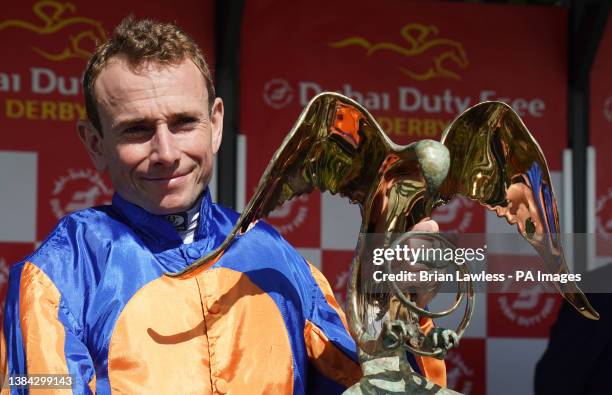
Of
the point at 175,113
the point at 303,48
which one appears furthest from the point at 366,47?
the point at 175,113

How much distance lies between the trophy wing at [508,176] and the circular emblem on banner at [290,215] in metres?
1.53

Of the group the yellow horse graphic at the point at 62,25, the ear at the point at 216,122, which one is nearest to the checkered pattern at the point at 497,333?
the yellow horse graphic at the point at 62,25

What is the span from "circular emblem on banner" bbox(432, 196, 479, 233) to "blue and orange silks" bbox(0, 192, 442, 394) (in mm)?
1598

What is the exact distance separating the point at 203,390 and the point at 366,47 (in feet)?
6.42

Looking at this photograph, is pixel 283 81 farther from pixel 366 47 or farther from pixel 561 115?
pixel 561 115

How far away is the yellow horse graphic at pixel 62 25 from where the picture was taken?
316cm

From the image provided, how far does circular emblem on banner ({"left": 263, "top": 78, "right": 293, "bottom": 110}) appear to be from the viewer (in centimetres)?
333

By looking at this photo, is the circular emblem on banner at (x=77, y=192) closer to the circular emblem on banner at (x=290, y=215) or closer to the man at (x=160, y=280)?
the circular emblem on banner at (x=290, y=215)

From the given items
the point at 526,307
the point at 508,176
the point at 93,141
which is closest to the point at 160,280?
the point at 93,141

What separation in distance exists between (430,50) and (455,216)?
567mm

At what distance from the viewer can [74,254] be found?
1735 millimetres

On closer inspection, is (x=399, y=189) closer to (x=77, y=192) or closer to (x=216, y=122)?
(x=216, y=122)

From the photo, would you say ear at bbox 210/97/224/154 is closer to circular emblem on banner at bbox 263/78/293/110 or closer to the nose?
the nose

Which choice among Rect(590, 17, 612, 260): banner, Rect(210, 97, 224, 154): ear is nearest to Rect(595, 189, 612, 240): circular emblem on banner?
Rect(590, 17, 612, 260): banner
